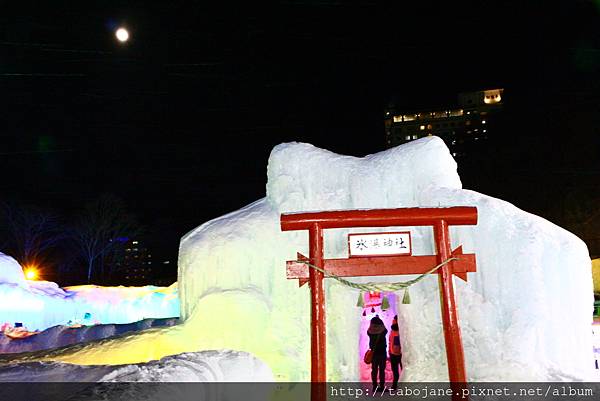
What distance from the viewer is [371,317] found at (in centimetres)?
978

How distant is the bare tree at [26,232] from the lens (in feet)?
88.0

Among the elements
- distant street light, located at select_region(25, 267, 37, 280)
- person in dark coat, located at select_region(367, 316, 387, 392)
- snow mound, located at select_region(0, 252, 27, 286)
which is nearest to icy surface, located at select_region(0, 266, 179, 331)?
snow mound, located at select_region(0, 252, 27, 286)

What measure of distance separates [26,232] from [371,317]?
84.0 ft

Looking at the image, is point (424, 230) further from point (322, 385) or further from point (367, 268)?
point (322, 385)

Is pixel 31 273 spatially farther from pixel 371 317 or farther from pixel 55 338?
pixel 371 317

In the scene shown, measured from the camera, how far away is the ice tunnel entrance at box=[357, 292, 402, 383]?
886 centimetres

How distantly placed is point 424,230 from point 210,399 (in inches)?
180

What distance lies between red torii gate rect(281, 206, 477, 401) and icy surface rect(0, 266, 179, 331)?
13926mm

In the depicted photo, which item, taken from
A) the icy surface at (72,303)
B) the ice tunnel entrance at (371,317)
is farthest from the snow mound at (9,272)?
the ice tunnel entrance at (371,317)

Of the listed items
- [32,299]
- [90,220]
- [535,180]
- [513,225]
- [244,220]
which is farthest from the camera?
[90,220]

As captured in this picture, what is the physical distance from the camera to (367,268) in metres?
5.74

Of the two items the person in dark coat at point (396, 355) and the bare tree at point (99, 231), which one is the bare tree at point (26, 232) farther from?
the person in dark coat at point (396, 355)

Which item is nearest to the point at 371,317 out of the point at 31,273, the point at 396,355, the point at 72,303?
the point at 396,355

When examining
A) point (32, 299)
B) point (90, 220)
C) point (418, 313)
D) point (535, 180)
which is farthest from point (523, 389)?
point (90, 220)
